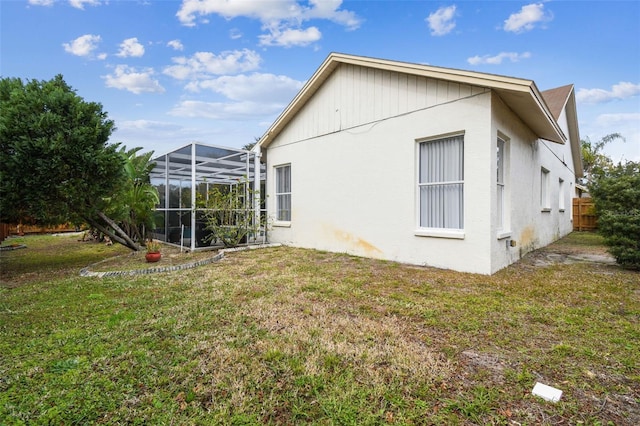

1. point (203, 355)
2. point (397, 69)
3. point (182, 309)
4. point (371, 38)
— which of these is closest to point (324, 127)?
point (397, 69)

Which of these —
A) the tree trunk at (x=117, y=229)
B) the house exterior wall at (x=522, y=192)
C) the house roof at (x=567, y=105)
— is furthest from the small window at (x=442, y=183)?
the house roof at (x=567, y=105)

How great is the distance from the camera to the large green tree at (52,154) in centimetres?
591

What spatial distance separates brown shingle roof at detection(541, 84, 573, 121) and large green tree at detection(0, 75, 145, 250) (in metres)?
15.6

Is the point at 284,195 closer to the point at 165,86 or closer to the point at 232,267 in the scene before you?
the point at 232,267

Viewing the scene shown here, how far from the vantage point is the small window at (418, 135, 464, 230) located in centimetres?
632

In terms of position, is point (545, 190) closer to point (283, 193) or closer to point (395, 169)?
point (395, 169)

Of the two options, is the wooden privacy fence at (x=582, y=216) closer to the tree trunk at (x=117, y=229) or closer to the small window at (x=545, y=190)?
the small window at (x=545, y=190)

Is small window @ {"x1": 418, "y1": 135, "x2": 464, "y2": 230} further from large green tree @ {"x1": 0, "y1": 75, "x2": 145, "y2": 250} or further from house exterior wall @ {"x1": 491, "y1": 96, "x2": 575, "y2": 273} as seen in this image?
large green tree @ {"x1": 0, "y1": 75, "x2": 145, "y2": 250}

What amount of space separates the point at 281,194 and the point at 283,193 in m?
0.11

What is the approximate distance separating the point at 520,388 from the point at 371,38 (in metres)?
11.1

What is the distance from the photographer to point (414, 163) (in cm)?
688

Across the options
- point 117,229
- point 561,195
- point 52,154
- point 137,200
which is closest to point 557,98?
point 561,195

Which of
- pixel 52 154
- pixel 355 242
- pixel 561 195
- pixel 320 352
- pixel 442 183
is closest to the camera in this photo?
pixel 320 352

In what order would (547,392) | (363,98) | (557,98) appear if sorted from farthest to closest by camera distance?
(557,98), (363,98), (547,392)
